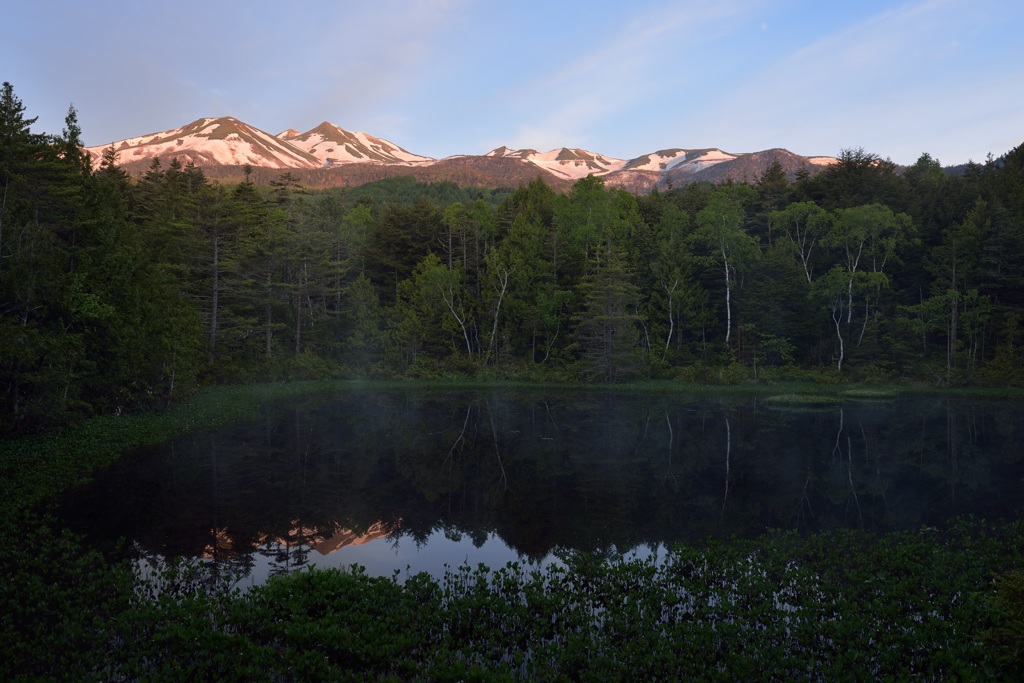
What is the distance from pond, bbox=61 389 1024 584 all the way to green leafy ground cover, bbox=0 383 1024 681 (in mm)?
1838

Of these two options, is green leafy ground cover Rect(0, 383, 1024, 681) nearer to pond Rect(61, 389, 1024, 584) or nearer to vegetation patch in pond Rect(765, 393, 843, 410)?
pond Rect(61, 389, 1024, 584)

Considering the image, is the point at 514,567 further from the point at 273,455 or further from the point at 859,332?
the point at 859,332

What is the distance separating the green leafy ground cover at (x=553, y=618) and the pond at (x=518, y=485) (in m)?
1.84

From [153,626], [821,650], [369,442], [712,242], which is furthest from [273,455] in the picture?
[712,242]

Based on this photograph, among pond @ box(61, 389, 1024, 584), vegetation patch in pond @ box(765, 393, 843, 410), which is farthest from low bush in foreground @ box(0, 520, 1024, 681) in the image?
vegetation patch in pond @ box(765, 393, 843, 410)

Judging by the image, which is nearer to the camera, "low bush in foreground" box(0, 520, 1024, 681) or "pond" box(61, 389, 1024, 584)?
"low bush in foreground" box(0, 520, 1024, 681)

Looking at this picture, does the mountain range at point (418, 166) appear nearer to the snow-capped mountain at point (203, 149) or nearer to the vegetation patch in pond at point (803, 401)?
the snow-capped mountain at point (203, 149)

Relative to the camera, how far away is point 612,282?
161 ft

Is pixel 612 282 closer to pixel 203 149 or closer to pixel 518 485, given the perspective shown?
pixel 518 485

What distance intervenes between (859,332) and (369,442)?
1846 inches

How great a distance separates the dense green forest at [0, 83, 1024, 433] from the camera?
48219mm

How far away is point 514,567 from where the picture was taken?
11.6 metres

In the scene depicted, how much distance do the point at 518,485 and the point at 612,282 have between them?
31824 mm

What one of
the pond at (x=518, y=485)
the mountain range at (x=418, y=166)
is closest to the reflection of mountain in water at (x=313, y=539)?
the pond at (x=518, y=485)
